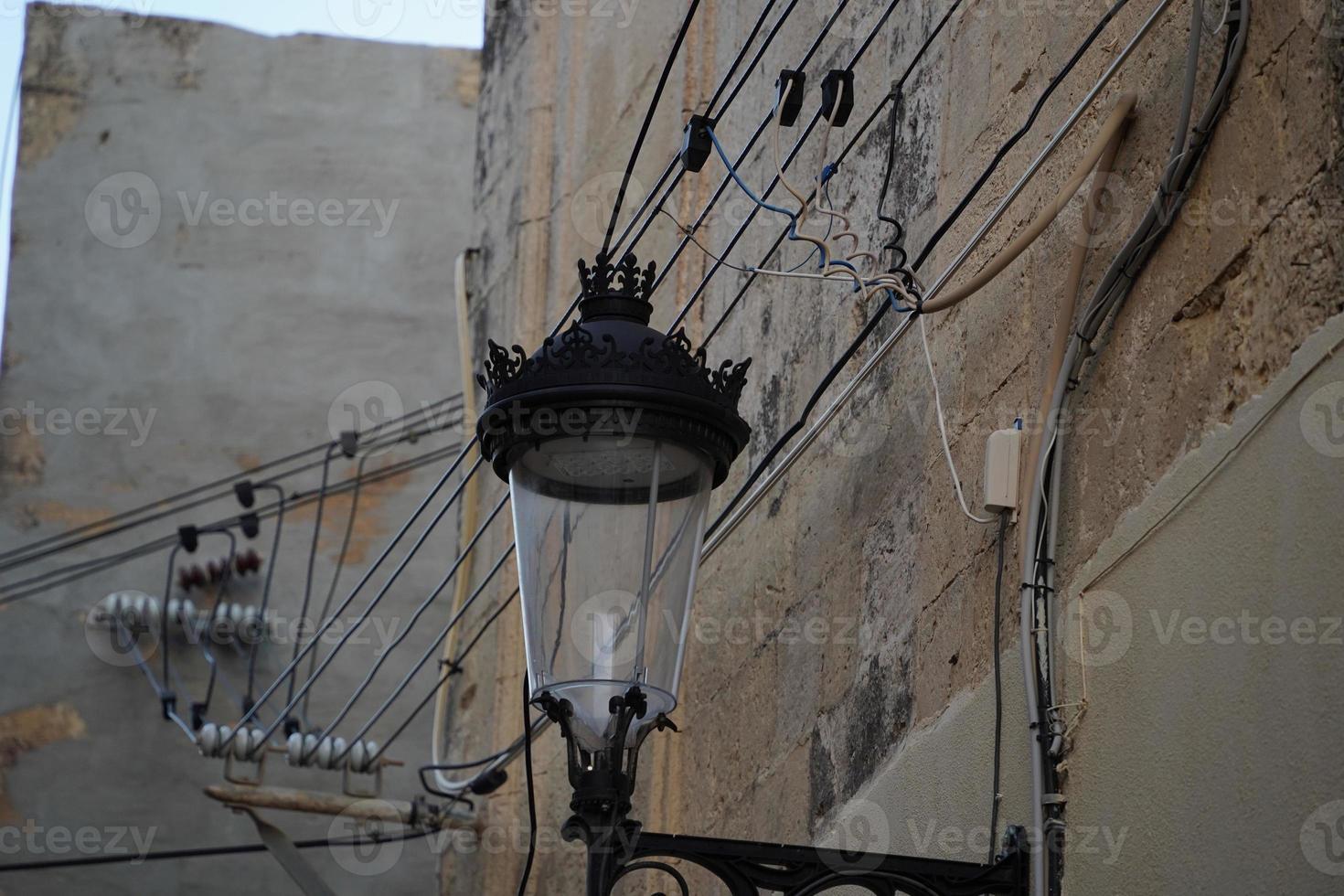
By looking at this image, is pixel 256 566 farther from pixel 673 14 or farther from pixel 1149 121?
pixel 1149 121

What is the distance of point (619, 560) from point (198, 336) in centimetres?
1008

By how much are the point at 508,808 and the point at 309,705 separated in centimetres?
428

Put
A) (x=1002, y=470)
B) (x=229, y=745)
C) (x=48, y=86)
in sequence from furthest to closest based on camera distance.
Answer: (x=48, y=86), (x=229, y=745), (x=1002, y=470)

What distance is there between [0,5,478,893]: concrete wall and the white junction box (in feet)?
26.6

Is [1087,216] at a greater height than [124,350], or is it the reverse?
[124,350]

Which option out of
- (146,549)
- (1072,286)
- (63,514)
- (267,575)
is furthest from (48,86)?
(1072,286)

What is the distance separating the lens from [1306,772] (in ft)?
8.61

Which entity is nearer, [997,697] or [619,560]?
[619,560]

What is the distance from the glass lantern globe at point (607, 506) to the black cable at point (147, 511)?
8384 millimetres

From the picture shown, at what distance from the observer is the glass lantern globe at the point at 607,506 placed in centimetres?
301

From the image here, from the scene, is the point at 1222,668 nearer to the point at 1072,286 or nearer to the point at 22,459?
the point at 1072,286

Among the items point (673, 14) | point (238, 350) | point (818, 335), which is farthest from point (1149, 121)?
point (238, 350)

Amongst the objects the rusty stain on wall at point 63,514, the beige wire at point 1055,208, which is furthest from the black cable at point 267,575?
the beige wire at point 1055,208

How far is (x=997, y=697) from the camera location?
348 cm
